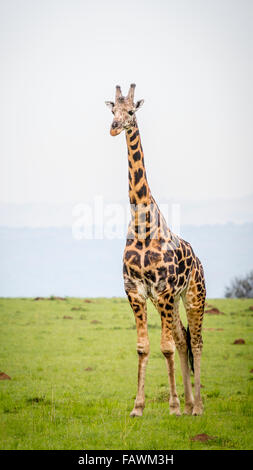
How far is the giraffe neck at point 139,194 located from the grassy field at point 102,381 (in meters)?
3.21

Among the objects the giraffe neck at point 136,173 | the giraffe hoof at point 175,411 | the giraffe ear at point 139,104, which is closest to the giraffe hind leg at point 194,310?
the giraffe hoof at point 175,411

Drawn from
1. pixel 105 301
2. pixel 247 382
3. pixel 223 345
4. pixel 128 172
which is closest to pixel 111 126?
pixel 128 172

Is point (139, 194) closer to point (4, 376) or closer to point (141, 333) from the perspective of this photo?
point (141, 333)

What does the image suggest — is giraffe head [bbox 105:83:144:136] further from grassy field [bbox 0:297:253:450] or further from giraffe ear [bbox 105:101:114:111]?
grassy field [bbox 0:297:253:450]

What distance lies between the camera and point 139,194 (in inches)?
394

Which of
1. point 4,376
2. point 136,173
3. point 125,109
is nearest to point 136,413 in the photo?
point 136,173

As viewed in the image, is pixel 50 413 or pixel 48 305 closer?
pixel 50 413

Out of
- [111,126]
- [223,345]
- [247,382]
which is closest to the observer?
[111,126]

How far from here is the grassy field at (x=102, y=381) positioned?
8945 mm

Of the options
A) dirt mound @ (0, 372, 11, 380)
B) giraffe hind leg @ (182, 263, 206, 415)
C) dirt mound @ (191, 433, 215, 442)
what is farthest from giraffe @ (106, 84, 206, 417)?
dirt mound @ (0, 372, 11, 380)

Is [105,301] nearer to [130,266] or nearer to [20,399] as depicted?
[20,399]

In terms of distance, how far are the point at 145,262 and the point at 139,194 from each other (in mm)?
1210

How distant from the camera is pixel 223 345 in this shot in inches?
790
